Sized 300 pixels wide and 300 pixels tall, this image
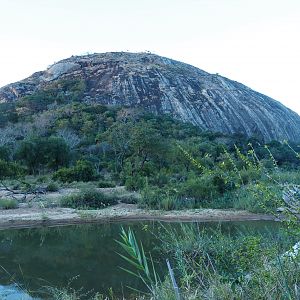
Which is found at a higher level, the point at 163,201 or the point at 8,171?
the point at 163,201

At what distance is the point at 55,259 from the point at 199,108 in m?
57.7

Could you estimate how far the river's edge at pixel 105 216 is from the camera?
54.1ft

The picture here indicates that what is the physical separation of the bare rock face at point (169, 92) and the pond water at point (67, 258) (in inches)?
1918

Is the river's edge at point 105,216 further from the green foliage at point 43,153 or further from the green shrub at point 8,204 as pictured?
the green foliage at point 43,153

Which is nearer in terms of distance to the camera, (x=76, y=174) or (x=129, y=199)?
(x=129, y=199)

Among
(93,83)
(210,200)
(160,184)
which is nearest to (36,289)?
(210,200)

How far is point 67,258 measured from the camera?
37.3 ft

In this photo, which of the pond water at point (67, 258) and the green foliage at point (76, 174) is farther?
the green foliage at point (76, 174)

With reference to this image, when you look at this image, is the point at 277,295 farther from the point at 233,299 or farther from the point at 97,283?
the point at 97,283

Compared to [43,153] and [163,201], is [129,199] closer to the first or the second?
[163,201]

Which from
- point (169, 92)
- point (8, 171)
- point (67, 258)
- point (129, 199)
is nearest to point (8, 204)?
point (129, 199)

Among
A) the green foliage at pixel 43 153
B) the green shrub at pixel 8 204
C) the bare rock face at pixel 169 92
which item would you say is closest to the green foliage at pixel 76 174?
the green foliage at pixel 43 153

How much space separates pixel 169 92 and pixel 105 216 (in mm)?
51889

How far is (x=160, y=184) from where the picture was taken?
997 inches
